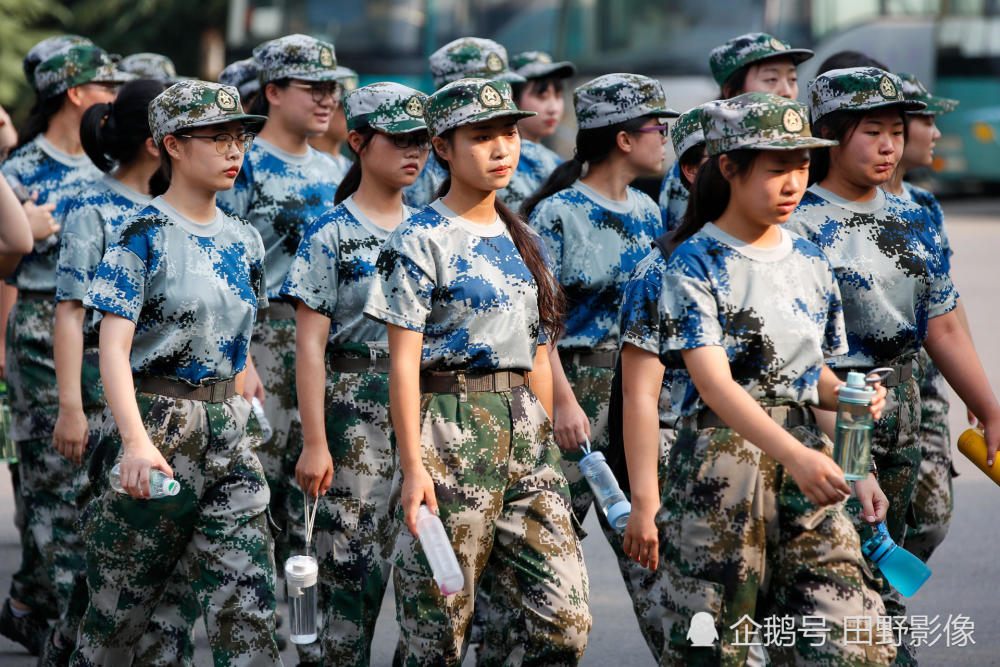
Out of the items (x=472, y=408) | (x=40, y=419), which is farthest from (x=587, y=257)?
(x=40, y=419)

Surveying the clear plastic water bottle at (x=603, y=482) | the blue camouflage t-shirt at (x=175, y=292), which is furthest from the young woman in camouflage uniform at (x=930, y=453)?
the blue camouflage t-shirt at (x=175, y=292)

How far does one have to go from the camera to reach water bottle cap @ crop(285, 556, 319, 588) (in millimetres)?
5105

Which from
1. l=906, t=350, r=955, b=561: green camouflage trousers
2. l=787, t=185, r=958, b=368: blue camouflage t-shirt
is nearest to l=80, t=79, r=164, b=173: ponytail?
l=787, t=185, r=958, b=368: blue camouflage t-shirt

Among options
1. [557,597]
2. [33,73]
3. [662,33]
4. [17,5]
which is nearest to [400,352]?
[557,597]

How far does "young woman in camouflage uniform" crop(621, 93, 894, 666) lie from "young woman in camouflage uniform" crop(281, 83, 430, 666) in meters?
1.46

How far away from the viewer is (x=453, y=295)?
4.67m

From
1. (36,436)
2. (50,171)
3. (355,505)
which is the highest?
(50,171)

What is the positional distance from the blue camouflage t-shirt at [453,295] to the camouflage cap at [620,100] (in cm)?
176

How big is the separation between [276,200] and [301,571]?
2.21 metres

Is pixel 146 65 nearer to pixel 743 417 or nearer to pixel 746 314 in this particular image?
pixel 746 314

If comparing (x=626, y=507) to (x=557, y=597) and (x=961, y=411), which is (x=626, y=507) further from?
(x=961, y=411)

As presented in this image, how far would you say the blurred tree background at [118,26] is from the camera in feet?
91.1

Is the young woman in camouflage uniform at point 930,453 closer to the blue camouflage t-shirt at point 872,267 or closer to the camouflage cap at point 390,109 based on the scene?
the blue camouflage t-shirt at point 872,267

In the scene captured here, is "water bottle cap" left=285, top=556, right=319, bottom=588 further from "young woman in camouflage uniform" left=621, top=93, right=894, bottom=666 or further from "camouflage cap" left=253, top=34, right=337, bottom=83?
"camouflage cap" left=253, top=34, right=337, bottom=83
